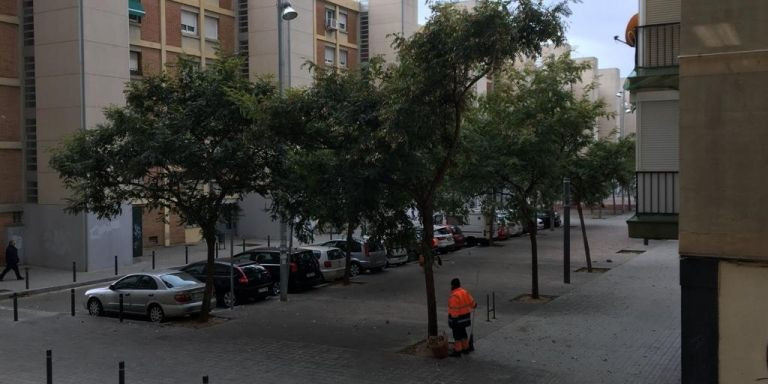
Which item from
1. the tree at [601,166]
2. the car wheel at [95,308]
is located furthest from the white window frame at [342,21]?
the car wheel at [95,308]

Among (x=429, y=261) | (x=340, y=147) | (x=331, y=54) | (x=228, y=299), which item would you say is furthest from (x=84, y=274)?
(x=331, y=54)

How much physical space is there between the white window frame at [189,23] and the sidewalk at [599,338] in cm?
2613

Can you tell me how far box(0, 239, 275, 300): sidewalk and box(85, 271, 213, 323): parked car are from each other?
6452 mm

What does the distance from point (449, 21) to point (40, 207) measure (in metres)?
22.9

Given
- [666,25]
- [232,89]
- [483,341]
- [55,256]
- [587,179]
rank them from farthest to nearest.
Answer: [55,256] < [587,179] < [232,89] < [483,341] < [666,25]

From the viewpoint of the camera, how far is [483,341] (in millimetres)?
13836

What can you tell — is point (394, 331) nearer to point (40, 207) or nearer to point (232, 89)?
point (232, 89)

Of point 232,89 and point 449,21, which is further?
point 232,89

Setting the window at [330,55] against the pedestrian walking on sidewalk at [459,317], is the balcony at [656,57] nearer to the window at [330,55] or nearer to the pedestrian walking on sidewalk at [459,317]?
the pedestrian walking on sidewalk at [459,317]

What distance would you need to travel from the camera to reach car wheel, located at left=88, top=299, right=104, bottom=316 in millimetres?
17281

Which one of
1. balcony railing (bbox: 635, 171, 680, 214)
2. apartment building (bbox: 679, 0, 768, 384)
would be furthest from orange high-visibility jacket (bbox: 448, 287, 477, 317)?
apartment building (bbox: 679, 0, 768, 384)

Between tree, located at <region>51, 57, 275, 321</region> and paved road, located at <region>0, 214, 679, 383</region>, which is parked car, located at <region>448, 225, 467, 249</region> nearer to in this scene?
paved road, located at <region>0, 214, 679, 383</region>

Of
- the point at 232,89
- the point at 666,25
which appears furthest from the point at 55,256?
the point at 666,25

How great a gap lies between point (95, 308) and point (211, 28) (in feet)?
81.7
